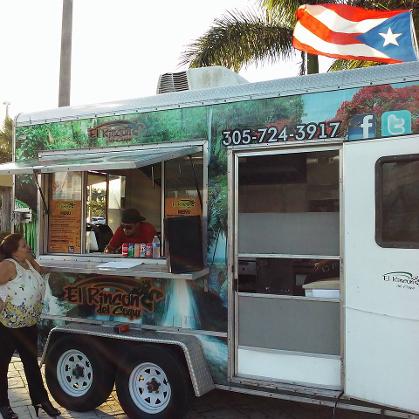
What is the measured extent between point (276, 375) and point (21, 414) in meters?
2.33

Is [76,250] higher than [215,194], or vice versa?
[215,194]

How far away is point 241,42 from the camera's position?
11109 mm

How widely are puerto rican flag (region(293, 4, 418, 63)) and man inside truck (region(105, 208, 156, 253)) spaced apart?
2.79m

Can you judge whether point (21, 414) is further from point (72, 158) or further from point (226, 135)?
point (226, 135)

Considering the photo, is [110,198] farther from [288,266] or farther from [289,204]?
[288,266]

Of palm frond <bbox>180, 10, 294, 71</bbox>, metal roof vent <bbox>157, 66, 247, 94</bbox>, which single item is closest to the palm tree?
palm frond <bbox>180, 10, 294, 71</bbox>

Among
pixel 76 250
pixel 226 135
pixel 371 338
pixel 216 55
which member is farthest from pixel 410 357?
pixel 216 55

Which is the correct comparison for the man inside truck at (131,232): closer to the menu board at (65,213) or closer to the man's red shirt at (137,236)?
the man's red shirt at (137,236)

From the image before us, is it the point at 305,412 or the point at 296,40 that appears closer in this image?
the point at 305,412

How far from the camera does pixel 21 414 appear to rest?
4562 millimetres

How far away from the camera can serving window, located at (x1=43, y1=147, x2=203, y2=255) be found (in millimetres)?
4355

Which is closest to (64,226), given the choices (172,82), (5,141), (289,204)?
(172,82)

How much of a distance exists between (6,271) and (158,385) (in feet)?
5.07

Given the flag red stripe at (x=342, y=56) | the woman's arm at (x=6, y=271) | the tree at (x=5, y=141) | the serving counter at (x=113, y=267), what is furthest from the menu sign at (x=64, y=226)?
the tree at (x=5, y=141)
